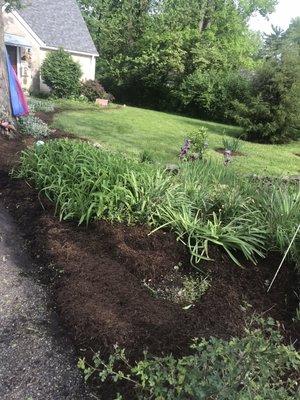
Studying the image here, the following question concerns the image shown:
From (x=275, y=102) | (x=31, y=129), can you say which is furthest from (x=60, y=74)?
(x=31, y=129)

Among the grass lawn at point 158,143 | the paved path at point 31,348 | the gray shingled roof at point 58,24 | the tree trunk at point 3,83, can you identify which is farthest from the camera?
the gray shingled roof at point 58,24

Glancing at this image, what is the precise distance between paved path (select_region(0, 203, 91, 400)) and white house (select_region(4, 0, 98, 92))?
19309 mm

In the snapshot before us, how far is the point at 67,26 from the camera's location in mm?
22828

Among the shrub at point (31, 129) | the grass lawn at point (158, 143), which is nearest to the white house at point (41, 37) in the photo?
the grass lawn at point (158, 143)

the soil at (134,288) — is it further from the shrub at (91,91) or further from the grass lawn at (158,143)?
the shrub at (91,91)

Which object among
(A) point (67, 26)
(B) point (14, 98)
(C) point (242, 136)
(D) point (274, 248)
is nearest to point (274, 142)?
(C) point (242, 136)

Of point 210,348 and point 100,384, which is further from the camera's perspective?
point 100,384

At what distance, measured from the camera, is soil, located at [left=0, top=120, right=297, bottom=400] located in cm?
226

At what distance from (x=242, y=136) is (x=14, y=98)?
7.94 metres

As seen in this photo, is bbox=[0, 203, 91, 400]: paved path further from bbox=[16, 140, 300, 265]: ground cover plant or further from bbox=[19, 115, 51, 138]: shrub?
bbox=[19, 115, 51, 138]: shrub

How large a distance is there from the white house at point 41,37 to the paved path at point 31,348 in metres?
19.3

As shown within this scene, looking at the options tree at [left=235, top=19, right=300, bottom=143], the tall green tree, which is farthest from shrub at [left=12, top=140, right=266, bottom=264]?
the tall green tree

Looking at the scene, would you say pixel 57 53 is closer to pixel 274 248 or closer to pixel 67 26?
pixel 67 26

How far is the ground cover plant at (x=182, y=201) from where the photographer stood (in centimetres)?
321
